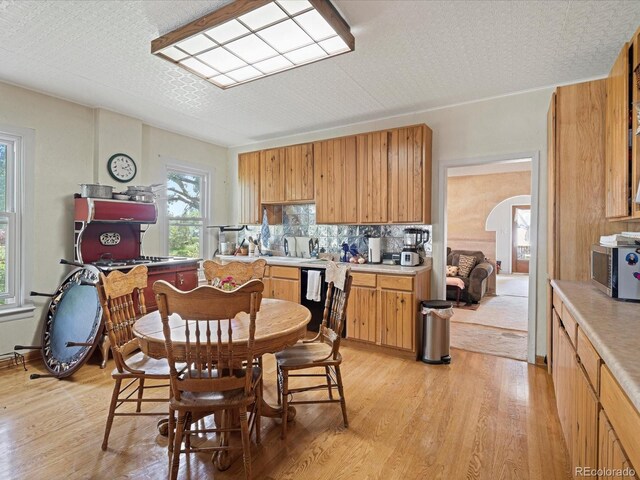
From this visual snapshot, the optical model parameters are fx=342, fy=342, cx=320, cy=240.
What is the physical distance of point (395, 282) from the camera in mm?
3619

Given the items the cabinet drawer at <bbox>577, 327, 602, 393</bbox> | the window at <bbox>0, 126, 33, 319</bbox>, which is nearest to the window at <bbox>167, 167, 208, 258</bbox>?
the window at <bbox>0, 126, 33, 319</bbox>

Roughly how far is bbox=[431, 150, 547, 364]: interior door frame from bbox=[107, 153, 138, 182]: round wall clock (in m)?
3.66

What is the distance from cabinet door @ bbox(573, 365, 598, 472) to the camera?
52.9 inches

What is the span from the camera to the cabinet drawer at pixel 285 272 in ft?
14.1

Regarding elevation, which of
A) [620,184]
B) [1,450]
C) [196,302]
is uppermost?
[620,184]

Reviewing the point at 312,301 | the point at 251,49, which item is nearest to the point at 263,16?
the point at 251,49

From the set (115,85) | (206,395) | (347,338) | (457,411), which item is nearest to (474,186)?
(347,338)

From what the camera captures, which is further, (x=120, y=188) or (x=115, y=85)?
(x=120, y=188)

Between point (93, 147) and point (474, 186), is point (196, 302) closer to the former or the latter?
point (93, 147)

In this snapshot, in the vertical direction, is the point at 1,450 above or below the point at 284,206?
below

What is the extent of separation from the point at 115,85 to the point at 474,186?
8601 millimetres

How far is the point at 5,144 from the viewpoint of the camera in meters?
3.35

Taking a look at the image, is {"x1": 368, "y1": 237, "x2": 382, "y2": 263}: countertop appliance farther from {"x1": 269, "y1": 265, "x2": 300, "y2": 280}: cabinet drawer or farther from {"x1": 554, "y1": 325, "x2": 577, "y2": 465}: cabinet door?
{"x1": 554, "y1": 325, "x2": 577, "y2": 465}: cabinet door

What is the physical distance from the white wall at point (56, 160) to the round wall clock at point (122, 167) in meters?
0.06
